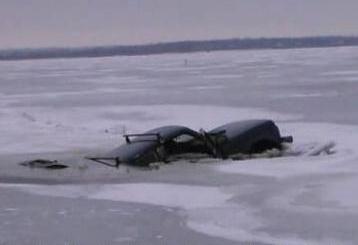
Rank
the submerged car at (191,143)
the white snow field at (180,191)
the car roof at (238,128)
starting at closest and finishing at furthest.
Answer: the white snow field at (180,191), the submerged car at (191,143), the car roof at (238,128)

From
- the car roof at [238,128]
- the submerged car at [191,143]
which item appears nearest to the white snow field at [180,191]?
the submerged car at [191,143]

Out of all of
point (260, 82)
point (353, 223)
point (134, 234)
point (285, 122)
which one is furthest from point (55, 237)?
point (260, 82)

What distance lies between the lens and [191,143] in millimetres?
13688

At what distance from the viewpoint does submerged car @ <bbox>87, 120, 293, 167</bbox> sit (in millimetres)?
13211

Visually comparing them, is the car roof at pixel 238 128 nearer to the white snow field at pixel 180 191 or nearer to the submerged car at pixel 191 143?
the submerged car at pixel 191 143

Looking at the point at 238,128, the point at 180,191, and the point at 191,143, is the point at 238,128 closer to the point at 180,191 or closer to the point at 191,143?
the point at 191,143

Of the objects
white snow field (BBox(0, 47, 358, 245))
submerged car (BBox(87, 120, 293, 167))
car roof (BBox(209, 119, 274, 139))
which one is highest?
car roof (BBox(209, 119, 274, 139))

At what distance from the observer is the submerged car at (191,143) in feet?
43.3

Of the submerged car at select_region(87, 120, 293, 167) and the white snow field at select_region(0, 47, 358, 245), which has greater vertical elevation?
the submerged car at select_region(87, 120, 293, 167)

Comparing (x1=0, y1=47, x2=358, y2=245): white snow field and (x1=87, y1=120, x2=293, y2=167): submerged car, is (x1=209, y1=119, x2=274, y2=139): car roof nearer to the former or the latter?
(x1=87, y1=120, x2=293, y2=167): submerged car

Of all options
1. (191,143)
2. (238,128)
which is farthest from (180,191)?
(238,128)

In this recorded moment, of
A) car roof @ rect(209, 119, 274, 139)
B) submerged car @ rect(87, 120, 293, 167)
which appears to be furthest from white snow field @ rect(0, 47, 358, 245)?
car roof @ rect(209, 119, 274, 139)

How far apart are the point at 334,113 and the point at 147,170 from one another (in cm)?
1134

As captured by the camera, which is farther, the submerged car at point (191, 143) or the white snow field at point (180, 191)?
the submerged car at point (191, 143)
